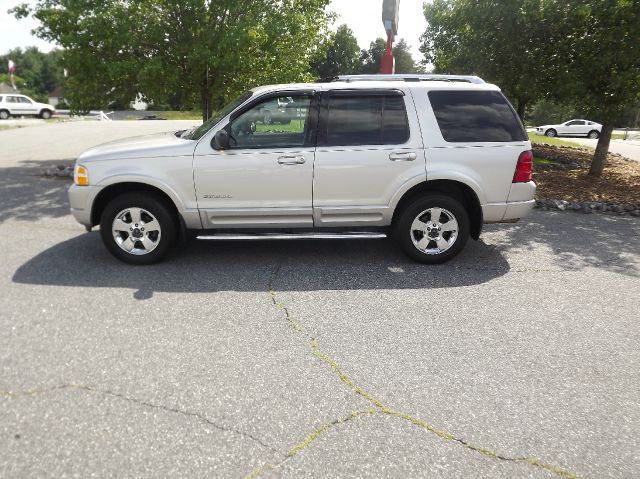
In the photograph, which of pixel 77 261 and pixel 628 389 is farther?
pixel 77 261

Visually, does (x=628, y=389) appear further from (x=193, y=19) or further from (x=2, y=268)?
(x=193, y=19)

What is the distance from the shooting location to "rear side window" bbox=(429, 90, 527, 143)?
4781 mm

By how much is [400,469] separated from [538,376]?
4.50 ft

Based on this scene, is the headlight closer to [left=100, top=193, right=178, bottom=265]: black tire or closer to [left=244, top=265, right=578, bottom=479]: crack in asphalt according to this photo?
[left=100, top=193, right=178, bottom=265]: black tire

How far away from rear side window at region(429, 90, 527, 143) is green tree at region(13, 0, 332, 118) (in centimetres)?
505

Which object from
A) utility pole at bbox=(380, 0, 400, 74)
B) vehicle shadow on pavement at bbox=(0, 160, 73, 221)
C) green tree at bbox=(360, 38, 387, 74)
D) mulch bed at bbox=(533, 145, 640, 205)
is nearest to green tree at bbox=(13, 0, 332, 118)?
vehicle shadow on pavement at bbox=(0, 160, 73, 221)

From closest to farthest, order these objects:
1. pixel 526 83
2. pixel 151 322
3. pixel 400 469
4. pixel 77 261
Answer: pixel 400 469 < pixel 151 322 < pixel 77 261 < pixel 526 83

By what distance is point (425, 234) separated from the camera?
4941mm

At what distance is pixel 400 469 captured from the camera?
224cm

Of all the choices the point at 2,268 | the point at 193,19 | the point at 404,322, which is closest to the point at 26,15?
the point at 193,19

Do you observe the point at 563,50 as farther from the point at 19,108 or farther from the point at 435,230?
the point at 19,108

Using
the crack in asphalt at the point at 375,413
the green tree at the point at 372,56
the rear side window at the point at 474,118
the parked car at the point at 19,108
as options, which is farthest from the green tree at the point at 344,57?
the crack in asphalt at the point at 375,413

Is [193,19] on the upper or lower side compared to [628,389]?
upper

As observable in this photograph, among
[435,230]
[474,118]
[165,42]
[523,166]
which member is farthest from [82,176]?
[165,42]
